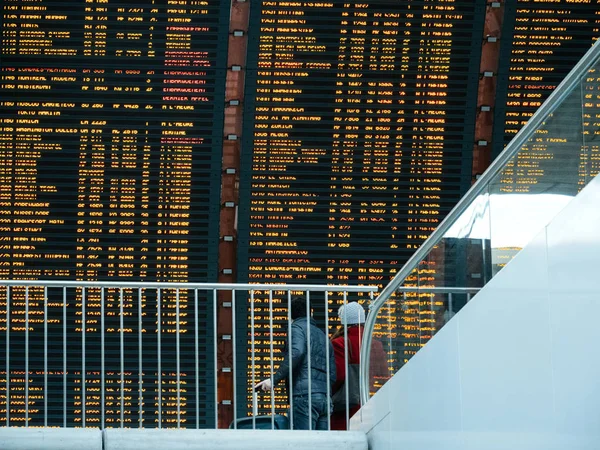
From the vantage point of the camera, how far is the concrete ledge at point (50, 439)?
7355 mm

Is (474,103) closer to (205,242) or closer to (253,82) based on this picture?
(253,82)

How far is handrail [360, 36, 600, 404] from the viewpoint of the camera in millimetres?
4340

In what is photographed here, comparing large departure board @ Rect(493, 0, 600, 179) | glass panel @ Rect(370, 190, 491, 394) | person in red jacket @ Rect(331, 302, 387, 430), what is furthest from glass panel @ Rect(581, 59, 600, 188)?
large departure board @ Rect(493, 0, 600, 179)

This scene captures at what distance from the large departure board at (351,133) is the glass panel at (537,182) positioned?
5.78 m

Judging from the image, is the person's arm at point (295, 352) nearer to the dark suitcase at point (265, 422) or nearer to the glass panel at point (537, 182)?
the dark suitcase at point (265, 422)

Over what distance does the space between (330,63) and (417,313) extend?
511cm

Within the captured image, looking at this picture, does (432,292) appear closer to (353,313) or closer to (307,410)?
(353,313)

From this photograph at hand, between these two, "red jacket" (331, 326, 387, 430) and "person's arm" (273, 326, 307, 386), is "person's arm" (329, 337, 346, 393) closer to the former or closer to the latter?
"red jacket" (331, 326, 387, 430)

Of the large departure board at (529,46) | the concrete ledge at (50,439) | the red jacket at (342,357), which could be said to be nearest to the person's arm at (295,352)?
the red jacket at (342,357)

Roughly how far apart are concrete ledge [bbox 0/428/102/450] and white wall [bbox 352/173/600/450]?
2.38m

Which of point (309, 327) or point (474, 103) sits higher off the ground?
point (474, 103)

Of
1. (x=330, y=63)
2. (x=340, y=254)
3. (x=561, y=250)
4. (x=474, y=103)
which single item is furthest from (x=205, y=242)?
(x=561, y=250)

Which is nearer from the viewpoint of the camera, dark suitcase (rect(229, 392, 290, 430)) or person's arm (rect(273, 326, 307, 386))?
person's arm (rect(273, 326, 307, 386))

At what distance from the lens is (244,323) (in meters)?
10.9
